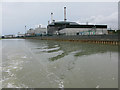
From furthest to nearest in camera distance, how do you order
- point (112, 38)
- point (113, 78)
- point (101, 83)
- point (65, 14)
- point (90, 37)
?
point (65, 14)
point (90, 37)
point (112, 38)
point (113, 78)
point (101, 83)

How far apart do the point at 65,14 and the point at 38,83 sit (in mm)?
96791

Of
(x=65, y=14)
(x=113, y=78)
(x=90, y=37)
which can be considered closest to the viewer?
(x=113, y=78)

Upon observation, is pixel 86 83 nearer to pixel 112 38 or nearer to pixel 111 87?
pixel 111 87

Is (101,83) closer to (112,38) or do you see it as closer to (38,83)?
(38,83)

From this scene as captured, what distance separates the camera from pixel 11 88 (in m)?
5.12

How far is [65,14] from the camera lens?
3856 inches

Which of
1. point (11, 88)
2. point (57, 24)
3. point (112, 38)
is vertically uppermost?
point (57, 24)

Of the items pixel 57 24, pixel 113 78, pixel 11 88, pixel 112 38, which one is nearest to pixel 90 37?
pixel 112 38

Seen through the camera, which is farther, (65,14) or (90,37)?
(65,14)

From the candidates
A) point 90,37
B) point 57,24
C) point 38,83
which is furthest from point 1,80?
point 57,24

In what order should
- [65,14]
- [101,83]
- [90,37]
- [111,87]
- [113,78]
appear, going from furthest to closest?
[65,14]
[90,37]
[113,78]
[101,83]
[111,87]

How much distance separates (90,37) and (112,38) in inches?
339

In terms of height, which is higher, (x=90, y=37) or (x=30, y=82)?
(x=90, y=37)

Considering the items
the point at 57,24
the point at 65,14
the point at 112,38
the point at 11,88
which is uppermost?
the point at 65,14
